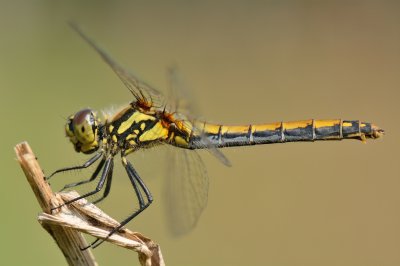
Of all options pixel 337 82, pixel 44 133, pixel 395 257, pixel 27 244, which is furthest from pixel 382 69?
pixel 27 244

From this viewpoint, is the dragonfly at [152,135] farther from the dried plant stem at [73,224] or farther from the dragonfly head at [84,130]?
the dried plant stem at [73,224]

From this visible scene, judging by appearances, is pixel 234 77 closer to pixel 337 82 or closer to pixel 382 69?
pixel 337 82

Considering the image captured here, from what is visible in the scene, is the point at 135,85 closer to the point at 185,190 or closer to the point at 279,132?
the point at 185,190

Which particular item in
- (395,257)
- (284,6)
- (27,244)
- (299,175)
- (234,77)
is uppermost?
(284,6)

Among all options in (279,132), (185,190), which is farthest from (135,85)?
(279,132)

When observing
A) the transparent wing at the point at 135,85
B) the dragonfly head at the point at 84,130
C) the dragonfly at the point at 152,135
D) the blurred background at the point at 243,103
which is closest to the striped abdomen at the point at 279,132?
the dragonfly at the point at 152,135

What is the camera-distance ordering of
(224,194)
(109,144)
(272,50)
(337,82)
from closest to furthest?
(109,144) → (224,194) → (337,82) → (272,50)
